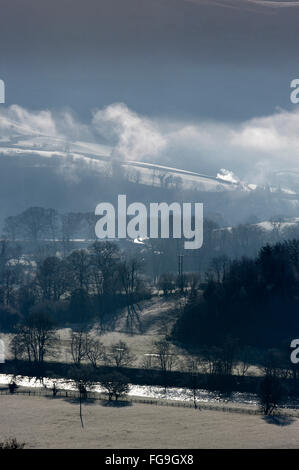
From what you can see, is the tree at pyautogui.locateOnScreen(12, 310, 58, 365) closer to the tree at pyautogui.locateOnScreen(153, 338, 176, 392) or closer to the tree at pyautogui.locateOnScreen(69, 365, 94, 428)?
the tree at pyautogui.locateOnScreen(69, 365, 94, 428)

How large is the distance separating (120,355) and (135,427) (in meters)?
20.2

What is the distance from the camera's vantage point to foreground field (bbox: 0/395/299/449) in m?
48.8

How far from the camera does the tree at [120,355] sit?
71.7 m

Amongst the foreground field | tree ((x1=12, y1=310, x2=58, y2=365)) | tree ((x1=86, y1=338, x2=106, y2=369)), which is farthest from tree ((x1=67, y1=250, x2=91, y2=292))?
the foreground field

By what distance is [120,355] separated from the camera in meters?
72.9

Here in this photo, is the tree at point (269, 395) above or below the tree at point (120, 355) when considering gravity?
below

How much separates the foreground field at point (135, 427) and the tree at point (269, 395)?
2.43 metres

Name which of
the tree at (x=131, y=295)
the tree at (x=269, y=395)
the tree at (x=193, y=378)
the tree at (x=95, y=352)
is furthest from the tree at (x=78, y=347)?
the tree at (x=269, y=395)

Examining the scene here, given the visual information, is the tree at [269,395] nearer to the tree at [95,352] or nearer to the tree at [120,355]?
the tree at [120,355]

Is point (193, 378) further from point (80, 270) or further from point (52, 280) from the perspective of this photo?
point (52, 280)

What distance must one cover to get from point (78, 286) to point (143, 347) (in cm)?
2805

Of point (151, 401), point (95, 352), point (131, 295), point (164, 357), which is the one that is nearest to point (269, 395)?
point (151, 401)
